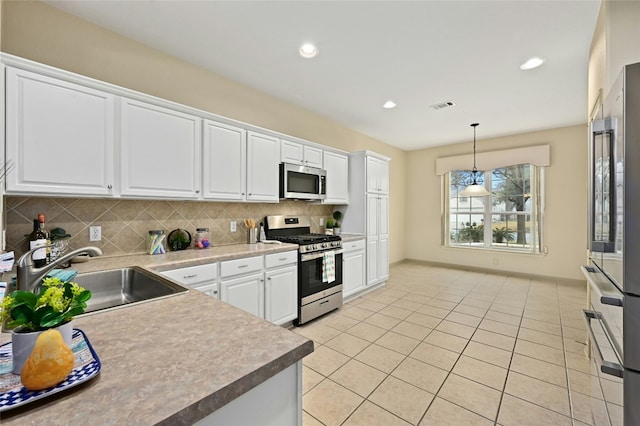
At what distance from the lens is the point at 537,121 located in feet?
14.8

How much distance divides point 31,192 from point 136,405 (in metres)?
1.90

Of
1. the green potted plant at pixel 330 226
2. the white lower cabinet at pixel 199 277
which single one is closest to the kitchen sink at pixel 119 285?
the white lower cabinet at pixel 199 277

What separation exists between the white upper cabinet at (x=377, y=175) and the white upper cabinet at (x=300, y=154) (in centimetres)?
91

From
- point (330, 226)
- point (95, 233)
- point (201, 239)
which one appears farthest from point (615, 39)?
point (95, 233)

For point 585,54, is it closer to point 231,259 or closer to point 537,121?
point 537,121

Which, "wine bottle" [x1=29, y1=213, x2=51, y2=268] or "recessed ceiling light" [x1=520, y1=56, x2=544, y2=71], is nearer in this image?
"wine bottle" [x1=29, y1=213, x2=51, y2=268]

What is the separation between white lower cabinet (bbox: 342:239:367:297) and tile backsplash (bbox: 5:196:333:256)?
1349mm

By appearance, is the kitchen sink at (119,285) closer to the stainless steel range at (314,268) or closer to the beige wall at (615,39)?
the stainless steel range at (314,268)

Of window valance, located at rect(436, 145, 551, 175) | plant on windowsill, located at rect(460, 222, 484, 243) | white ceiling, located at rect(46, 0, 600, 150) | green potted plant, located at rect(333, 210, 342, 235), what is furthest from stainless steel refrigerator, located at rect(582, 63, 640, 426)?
plant on windowsill, located at rect(460, 222, 484, 243)

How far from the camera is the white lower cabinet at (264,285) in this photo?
239 centimetres

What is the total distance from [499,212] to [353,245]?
3646mm

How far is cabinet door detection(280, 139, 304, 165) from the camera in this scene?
3.30m

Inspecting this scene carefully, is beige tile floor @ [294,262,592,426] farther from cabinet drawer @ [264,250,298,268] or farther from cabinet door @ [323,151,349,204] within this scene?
cabinet door @ [323,151,349,204]

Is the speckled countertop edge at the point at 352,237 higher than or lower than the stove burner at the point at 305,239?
lower
